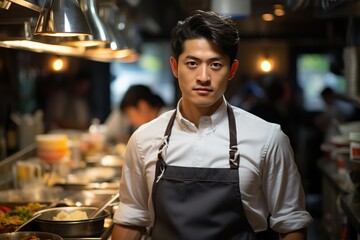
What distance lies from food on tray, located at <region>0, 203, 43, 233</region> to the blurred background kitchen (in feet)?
1.63

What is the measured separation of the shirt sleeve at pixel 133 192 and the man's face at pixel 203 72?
0.42m

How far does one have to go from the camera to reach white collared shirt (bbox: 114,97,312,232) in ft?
9.43

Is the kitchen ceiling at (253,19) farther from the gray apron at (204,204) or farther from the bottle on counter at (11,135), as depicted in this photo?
the gray apron at (204,204)

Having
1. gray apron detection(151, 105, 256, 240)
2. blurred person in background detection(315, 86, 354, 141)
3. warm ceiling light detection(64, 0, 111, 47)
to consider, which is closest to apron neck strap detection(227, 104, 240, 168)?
gray apron detection(151, 105, 256, 240)

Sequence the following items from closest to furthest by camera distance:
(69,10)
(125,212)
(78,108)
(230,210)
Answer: (230,210), (125,212), (69,10), (78,108)

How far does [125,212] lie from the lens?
3061 mm

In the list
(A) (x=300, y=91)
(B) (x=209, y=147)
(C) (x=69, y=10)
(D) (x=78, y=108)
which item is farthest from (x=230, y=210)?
(A) (x=300, y=91)

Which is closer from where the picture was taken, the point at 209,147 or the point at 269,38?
the point at 209,147

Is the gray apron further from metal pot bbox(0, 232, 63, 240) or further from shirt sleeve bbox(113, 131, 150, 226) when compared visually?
metal pot bbox(0, 232, 63, 240)

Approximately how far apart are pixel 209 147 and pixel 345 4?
1878 millimetres

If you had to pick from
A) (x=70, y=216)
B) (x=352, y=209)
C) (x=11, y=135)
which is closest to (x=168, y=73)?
(x=11, y=135)

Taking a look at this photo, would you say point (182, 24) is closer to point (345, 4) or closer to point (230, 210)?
point (230, 210)

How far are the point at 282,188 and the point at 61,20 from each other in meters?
1.35

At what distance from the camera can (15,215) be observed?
3.78 m
